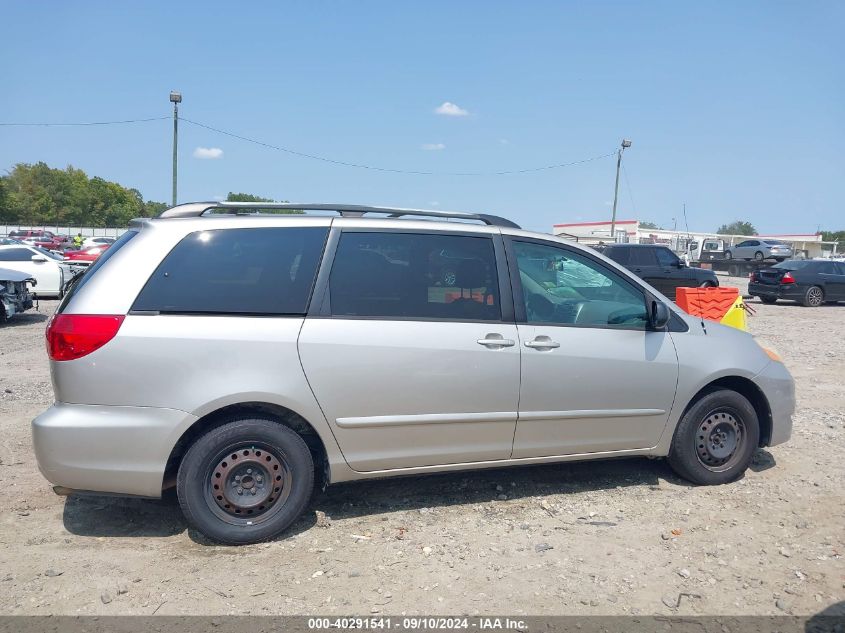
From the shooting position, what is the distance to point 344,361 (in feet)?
12.2

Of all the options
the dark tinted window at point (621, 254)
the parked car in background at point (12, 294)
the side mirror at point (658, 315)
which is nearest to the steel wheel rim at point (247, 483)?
the side mirror at point (658, 315)

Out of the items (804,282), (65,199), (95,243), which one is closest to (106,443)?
(804,282)

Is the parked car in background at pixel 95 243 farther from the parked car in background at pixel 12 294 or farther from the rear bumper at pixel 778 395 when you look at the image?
the rear bumper at pixel 778 395

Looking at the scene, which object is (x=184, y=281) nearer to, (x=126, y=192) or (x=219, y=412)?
(x=219, y=412)

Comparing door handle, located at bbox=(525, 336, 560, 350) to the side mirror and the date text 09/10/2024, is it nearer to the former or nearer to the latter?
the side mirror

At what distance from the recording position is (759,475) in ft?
16.1

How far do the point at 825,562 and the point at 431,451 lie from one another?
90.0 inches

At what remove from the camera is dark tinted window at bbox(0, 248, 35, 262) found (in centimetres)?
1561

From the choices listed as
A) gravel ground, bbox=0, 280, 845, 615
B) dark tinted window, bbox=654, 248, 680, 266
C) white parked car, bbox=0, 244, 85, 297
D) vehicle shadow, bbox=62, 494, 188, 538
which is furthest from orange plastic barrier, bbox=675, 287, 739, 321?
white parked car, bbox=0, 244, 85, 297

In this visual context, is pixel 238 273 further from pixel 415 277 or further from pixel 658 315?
pixel 658 315

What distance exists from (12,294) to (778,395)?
493 inches

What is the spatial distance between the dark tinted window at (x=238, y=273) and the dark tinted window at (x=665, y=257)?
16.2 meters

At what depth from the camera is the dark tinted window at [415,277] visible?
3.88 m

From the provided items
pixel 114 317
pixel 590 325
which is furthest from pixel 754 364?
pixel 114 317
